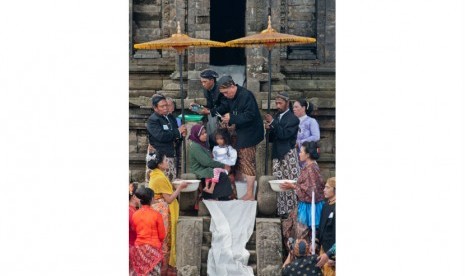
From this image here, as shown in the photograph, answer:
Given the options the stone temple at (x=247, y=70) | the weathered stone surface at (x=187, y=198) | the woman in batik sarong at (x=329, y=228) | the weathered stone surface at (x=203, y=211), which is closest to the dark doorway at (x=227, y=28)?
the stone temple at (x=247, y=70)

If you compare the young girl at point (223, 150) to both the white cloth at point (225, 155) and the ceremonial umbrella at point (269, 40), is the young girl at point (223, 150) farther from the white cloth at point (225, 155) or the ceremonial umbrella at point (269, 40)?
the ceremonial umbrella at point (269, 40)

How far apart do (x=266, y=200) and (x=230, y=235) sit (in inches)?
24.5

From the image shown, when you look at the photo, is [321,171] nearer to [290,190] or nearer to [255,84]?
[290,190]

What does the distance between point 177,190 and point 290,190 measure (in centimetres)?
140

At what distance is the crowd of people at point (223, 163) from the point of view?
14148 millimetres

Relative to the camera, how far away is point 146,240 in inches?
557

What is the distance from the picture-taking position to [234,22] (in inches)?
614

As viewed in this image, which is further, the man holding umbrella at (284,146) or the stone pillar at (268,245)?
the man holding umbrella at (284,146)

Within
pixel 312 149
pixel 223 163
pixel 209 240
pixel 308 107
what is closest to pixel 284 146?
pixel 312 149

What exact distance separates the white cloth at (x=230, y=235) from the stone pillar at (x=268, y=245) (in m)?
0.13

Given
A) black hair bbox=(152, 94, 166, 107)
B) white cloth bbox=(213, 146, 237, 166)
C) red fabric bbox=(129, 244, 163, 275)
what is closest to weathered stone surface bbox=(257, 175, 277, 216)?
white cloth bbox=(213, 146, 237, 166)

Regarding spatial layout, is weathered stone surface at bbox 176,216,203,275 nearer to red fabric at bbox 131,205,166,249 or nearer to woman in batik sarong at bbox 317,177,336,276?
red fabric at bbox 131,205,166,249

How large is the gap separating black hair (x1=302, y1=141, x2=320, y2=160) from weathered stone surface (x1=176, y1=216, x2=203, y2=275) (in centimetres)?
159
